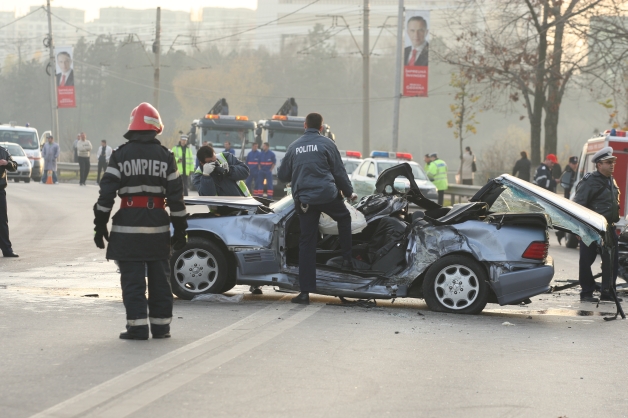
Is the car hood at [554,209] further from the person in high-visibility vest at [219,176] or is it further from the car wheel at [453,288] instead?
the person in high-visibility vest at [219,176]

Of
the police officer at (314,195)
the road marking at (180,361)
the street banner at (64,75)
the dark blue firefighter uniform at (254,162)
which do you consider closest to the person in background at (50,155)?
the dark blue firefighter uniform at (254,162)

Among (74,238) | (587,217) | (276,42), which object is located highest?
(276,42)

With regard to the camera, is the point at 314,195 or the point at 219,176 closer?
the point at 314,195

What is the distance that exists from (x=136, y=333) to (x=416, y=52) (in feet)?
106

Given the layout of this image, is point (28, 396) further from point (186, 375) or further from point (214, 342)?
point (214, 342)

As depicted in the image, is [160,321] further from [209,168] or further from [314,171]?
[209,168]

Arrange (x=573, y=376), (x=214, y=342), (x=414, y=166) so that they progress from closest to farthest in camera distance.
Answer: (x=573, y=376)
(x=214, y=342)
(x=414, y=166)

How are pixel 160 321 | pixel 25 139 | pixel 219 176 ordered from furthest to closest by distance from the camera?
pixel 25 139 → pixel 219 176 → pixel 160 321

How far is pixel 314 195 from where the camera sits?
31.0ft

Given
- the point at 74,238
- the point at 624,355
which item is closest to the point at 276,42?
the point at 74,238

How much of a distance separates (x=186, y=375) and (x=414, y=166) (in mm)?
25329

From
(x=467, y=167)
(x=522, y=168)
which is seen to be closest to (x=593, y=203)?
(x=522, y=168)

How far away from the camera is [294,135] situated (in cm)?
3603

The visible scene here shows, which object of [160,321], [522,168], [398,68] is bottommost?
[160,321]
